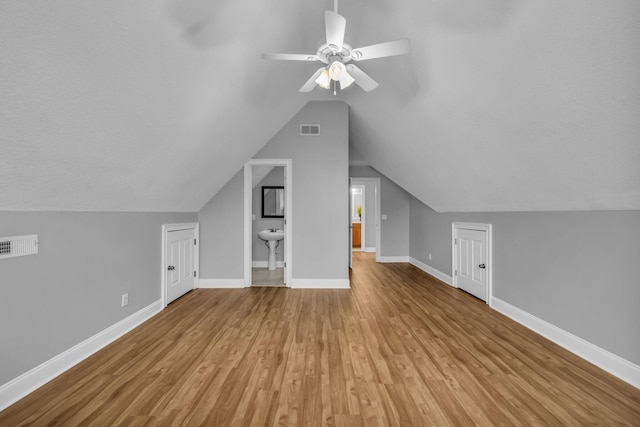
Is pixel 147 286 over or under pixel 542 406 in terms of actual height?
over

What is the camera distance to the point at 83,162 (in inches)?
78.3

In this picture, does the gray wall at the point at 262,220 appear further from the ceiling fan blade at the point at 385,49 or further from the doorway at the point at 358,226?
the ceiling fan blade at the point at 385,49

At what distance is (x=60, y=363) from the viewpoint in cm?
213

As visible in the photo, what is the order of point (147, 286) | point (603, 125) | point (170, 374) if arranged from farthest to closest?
point (147, 286)
point (170, 374)
point (603, 125)

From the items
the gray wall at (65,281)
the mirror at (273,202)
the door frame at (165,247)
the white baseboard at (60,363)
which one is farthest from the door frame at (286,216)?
the mirror at (273,202)

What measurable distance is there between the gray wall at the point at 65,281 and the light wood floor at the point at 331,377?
0.27 m

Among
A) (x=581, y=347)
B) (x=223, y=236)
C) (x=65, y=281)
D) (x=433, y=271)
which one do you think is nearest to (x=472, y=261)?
(x=433, y=271)

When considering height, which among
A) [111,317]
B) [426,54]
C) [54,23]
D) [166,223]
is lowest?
[111,317]

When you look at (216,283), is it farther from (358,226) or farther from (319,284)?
(358,226)

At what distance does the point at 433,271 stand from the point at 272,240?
3.31 meters

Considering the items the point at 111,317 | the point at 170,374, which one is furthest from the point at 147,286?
the point at 170,374

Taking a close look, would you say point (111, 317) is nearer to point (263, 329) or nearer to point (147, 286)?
point (147, 286)

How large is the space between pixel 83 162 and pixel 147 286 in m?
1.82

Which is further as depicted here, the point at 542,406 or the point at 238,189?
the point at 238,189
